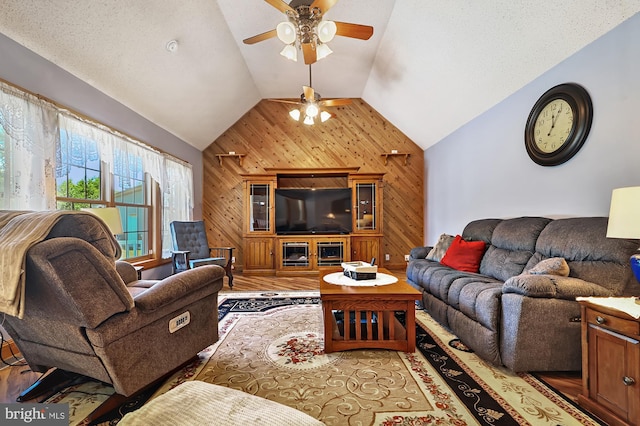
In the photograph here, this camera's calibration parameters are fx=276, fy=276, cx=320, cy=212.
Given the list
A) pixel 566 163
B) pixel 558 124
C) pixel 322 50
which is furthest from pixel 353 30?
pixel 566 163

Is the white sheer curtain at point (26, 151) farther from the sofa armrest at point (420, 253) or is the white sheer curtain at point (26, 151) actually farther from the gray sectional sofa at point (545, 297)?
the sofa armrest at point (420, 253)

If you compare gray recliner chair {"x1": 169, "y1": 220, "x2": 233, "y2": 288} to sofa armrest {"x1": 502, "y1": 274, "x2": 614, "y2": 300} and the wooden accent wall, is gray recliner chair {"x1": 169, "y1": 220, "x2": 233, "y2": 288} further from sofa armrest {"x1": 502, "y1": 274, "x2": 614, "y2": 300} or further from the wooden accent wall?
sofa armrest {"x1": 502, "y1": 274, "x2": 614, "y2": 300}

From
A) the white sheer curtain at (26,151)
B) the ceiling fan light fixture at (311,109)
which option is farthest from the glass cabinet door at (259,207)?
the white sheer curtain at (26,151)

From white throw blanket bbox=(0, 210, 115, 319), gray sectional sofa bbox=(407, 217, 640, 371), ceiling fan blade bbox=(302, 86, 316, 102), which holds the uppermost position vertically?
ceiling fan blade bbox=(302, 86, 316, 102)

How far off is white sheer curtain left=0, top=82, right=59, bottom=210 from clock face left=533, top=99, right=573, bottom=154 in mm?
4461

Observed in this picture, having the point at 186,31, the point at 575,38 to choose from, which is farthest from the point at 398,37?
the point at 186,31

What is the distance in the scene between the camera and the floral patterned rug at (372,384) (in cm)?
141

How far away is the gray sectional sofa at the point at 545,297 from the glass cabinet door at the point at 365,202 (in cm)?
281

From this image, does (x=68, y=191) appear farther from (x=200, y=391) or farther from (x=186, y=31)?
(x=200, y=391)

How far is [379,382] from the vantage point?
1.69m

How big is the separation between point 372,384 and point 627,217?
5.36 ft

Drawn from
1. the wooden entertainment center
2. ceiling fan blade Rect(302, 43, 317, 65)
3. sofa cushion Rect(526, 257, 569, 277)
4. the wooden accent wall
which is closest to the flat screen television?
the wooden entertainment center

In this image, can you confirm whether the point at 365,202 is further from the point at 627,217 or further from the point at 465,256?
the point at 627,217

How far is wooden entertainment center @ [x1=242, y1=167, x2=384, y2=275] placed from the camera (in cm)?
501
